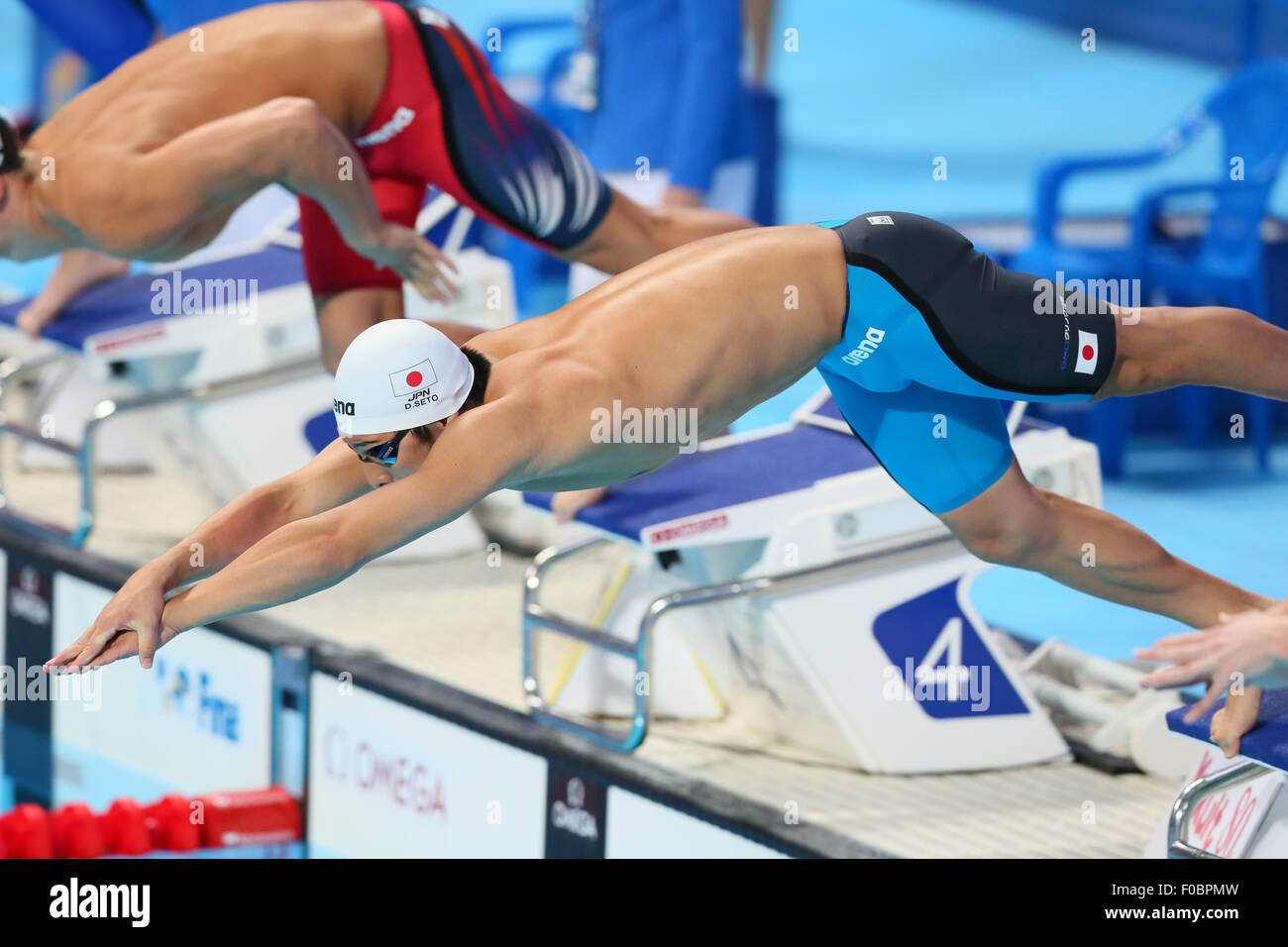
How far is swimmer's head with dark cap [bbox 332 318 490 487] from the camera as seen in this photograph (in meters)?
3.05

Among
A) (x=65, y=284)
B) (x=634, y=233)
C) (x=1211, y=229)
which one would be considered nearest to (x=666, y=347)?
(x=634, y=233)

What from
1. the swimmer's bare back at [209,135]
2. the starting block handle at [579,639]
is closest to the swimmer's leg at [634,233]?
the swimmer's bare back at [209,135]

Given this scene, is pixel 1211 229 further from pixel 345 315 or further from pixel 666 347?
pixel 666 347

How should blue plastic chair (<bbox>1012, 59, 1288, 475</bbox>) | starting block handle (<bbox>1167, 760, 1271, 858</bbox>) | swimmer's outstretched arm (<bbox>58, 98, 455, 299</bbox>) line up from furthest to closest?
blue plastic chair (<bbox>1012, 59, 1288, 475</bbox>), swimmer's outstretched arm (<bbox>58, 98, 455, 299</bbox>), starting block handle (<bbox>1167, 760, 1271, 858</bbox>)

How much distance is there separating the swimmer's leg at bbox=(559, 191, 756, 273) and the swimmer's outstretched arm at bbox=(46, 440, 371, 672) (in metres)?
1.34

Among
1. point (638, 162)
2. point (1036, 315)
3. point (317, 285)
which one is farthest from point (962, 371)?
point (638, 162)

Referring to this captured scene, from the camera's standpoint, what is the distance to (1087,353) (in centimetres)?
344

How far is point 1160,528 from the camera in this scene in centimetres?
711

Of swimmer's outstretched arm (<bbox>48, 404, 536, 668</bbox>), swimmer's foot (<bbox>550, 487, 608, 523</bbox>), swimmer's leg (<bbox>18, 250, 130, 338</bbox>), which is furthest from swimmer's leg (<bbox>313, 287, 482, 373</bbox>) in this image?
swimmer's leg (<bbox>18, 250, 130, 338</bbox>)

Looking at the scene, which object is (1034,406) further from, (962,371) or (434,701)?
(962,371)

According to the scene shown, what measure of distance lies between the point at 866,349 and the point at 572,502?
4.54 ft

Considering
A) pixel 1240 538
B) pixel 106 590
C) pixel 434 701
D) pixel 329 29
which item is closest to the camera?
pixel 329 29

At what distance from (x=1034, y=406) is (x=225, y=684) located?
3846 mm

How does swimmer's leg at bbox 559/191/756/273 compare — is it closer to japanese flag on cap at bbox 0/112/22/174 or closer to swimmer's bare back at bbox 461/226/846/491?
swimmer's bare back at bbox 461/226/846/491
